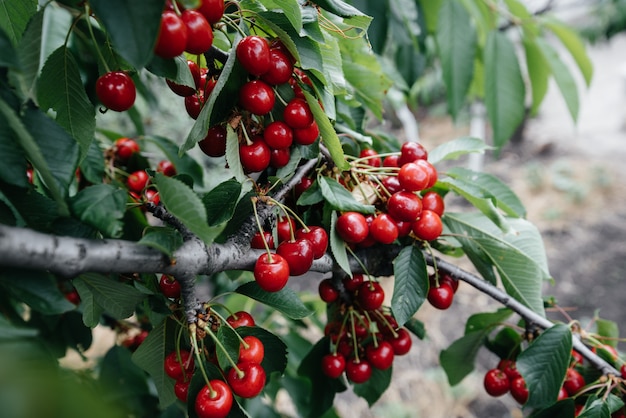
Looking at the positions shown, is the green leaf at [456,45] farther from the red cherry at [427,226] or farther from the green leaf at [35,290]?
the green leaf at [35,290]

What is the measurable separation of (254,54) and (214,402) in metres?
0.42

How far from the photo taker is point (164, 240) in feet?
1.61

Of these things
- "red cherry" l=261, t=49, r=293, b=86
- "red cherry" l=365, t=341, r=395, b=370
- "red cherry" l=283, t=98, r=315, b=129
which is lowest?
"red cherry" l=365, t=341, r=395, b=370

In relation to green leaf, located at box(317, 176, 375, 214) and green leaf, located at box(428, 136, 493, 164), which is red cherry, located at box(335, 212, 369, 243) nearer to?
green leaf, located at box(317, 176, 375, 214)

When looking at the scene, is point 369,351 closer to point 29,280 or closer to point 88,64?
point 29,280

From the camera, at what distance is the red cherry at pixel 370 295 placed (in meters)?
0.77

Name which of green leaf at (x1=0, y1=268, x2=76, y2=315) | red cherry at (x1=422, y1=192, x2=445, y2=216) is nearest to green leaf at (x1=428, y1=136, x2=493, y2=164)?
red cherry at (x1=422, y1=192, x2=445, y2=216)

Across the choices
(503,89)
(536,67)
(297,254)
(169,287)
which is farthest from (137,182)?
(536,67)

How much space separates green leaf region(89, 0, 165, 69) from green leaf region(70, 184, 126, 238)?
0.57 feet

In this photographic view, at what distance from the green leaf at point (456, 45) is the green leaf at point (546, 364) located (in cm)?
66

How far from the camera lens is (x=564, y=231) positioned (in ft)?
15.0

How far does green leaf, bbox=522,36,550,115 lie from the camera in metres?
1.25

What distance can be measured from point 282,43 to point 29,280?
39 cm

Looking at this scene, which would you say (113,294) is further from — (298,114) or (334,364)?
(334,364)
